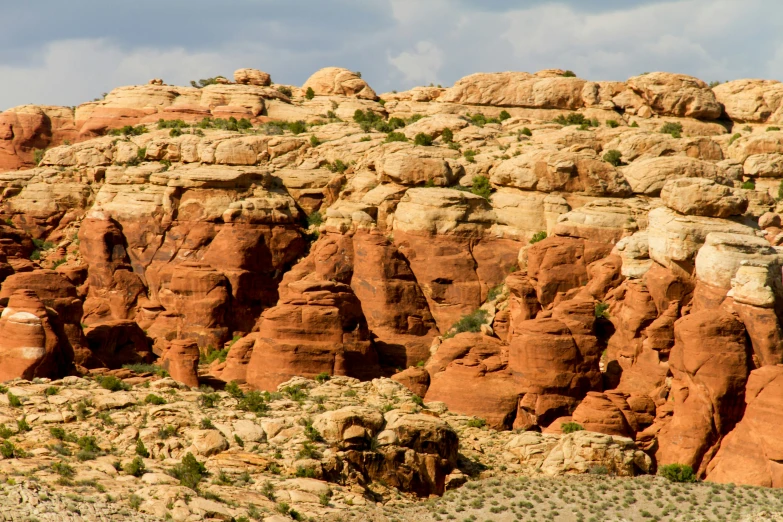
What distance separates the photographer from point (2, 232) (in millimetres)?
72562

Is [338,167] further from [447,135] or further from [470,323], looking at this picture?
[470,323]

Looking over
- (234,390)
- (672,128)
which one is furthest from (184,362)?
→ (672,128)

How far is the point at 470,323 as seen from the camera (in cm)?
6419

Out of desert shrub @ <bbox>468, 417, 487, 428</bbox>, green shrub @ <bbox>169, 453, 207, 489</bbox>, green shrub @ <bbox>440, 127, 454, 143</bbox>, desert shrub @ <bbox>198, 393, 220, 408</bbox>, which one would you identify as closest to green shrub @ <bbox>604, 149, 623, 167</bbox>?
green shrub @ <bbox>440, 127, 454, 143</bbox>

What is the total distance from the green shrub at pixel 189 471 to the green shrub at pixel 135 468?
107 centimetres

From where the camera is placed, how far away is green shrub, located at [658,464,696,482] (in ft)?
159

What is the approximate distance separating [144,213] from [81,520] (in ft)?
127

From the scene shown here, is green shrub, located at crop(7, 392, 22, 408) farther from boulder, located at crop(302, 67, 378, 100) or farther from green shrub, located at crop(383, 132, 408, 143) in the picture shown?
boulder, located at crop(302, 67, 378, 100)

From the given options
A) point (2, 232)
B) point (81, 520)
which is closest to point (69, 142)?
point (2, 232)

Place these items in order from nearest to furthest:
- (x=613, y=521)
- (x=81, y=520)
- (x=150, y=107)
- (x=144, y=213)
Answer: (x=81, y=520) → (x=613, y=521) → (x=144, y=213) → (x=150, y=107)

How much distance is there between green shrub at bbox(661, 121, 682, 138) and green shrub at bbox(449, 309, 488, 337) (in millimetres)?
29141

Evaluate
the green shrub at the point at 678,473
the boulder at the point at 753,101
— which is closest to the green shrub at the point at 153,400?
the green shrub at the point at 678,473

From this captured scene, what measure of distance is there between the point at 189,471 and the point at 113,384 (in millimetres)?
9731

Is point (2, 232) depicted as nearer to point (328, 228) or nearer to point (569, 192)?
point (328, 228)
